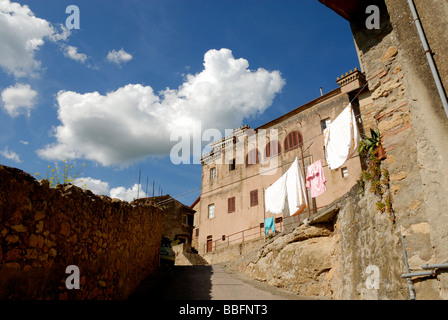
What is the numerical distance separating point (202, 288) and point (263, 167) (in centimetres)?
1486

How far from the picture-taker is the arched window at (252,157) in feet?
76.9

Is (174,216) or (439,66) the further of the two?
(174,216)

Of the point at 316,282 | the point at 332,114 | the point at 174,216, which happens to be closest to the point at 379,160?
the point at 316,282

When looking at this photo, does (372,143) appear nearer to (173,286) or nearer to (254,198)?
(173,286)

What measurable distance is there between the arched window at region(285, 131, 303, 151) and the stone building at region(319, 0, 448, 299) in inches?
636

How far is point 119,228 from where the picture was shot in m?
6.45

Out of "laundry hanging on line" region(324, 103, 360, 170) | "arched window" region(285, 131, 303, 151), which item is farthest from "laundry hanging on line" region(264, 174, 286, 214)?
"arched window" region(285, 131, 303, 151)

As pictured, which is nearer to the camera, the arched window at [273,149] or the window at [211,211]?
the arched window at [273,149]

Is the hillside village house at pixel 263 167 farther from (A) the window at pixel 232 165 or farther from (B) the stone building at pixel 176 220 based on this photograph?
(B) the stone building at pixel 176 220

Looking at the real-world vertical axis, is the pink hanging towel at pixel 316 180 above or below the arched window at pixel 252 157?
below

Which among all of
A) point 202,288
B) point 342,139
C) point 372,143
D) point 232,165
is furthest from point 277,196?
point 232,165

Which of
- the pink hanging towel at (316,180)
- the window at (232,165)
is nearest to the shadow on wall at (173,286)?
the pink hanging towel at (316,180)

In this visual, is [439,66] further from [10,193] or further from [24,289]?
[24,289]
